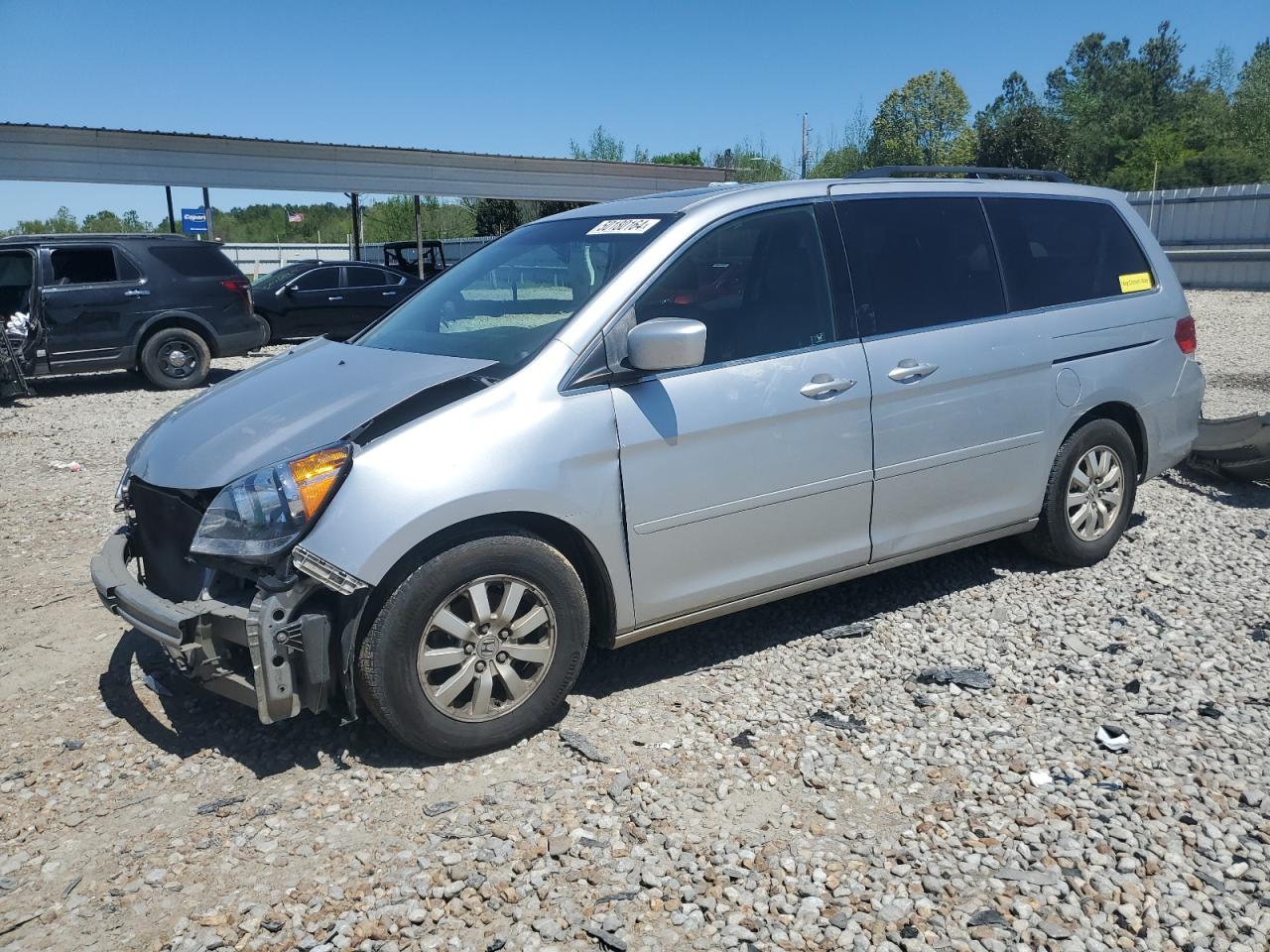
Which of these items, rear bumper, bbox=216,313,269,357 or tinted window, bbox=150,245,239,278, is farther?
rear bumper, bbox=216,313,269,357

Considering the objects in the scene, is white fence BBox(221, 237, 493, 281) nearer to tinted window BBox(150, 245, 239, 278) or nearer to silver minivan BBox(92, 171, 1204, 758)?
tinted window BBox(150, 245, 239, 278)

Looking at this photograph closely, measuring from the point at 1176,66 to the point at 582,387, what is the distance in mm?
104379

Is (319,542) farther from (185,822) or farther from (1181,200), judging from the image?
(1181,200)

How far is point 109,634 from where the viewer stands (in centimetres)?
491

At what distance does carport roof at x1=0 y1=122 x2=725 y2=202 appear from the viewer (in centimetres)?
2220

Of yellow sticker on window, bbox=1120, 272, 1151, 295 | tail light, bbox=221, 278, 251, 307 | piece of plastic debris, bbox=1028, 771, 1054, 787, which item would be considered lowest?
piece of plastic debris, bbox=1028, 771, 1054, 787

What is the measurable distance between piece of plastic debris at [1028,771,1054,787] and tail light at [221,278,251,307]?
12746 mm

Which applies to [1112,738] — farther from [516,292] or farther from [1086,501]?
[516,292]

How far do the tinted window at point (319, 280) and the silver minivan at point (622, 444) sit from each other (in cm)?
1356

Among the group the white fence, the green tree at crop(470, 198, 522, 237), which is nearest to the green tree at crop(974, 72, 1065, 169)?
the green tree at crop(470, 198, 522, 237)

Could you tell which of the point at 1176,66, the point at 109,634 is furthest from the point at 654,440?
the point at 1176,66

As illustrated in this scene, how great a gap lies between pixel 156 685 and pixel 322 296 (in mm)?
14318

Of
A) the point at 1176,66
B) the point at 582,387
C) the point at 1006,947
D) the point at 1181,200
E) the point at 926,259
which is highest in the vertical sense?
the point at 1176,66

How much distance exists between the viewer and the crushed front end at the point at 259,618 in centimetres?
325
